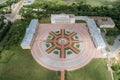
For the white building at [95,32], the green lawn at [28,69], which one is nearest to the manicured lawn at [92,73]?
the green lawn at [28,69]

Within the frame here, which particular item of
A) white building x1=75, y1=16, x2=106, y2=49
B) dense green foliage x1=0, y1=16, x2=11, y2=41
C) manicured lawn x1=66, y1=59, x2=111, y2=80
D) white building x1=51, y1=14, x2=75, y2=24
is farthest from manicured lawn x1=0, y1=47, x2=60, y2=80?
white building x1=51, y1=14, x2=75, y2=24

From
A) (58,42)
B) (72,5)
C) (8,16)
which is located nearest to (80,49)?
(58,42)

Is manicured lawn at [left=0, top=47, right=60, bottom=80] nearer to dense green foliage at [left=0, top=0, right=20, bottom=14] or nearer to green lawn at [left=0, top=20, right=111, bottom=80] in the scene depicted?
green lawn at [left=0, top=20, right=111, bottom=80]

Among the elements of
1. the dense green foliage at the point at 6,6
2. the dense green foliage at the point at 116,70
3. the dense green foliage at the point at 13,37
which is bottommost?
the dense green foliage at the point at 116,70

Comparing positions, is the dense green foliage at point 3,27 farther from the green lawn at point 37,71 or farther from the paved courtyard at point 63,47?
the green lawn at point 37,71

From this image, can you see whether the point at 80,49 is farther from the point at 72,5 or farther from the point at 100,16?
the point at 72,5
